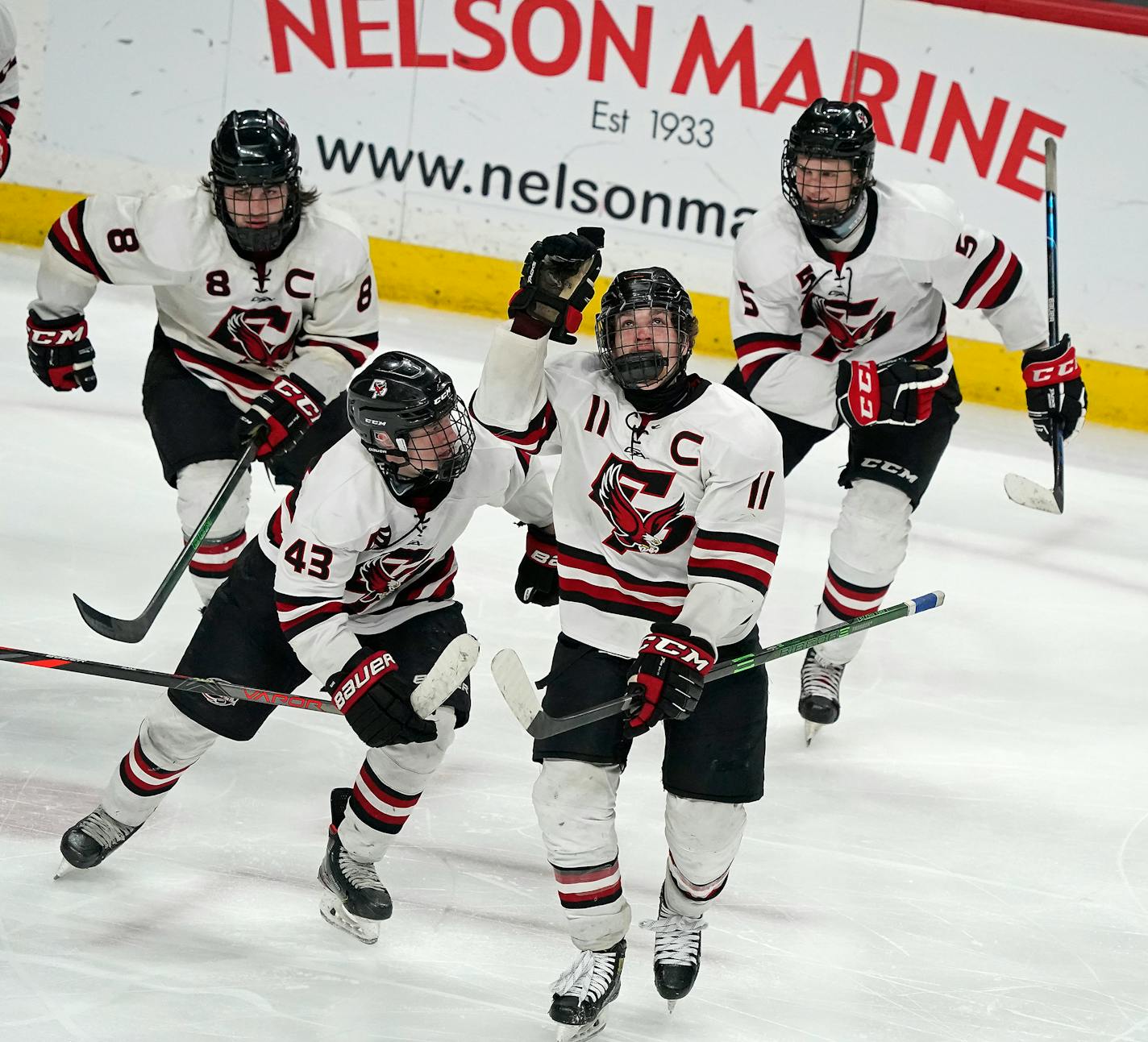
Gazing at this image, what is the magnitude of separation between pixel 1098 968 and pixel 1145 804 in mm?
748

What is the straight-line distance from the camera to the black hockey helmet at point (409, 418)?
7.66ft

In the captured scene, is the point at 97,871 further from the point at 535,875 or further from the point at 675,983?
the point at 675,983

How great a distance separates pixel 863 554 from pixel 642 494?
125 cm

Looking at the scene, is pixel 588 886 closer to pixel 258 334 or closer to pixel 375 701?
pixel 375 701

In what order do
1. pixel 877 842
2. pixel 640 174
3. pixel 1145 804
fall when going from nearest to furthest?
pixel 877 842 → pixel 1145 804 → pixel 640 174

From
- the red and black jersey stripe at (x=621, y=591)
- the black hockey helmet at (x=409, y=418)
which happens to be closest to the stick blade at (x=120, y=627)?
the black hockey helmet at (x=409, y=418)

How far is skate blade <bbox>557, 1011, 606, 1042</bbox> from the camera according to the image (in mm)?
2344

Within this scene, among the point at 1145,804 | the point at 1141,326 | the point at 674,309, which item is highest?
the point at 674,309

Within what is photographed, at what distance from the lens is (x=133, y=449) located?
4793 millimetres

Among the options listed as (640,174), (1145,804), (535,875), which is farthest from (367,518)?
(640,174)

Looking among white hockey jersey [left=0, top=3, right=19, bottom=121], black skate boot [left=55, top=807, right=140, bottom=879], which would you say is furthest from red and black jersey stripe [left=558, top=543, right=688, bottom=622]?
white hockey jersey [left=0, top=3, right=19, bottom=121]

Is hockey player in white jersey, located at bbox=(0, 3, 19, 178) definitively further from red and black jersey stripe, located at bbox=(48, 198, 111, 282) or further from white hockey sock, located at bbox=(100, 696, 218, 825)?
white hockey sock, located at bbox=(100, 696, 218, 825)

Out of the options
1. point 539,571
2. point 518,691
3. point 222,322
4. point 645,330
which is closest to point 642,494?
point 645,330

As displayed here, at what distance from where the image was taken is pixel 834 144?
3.24 metres
